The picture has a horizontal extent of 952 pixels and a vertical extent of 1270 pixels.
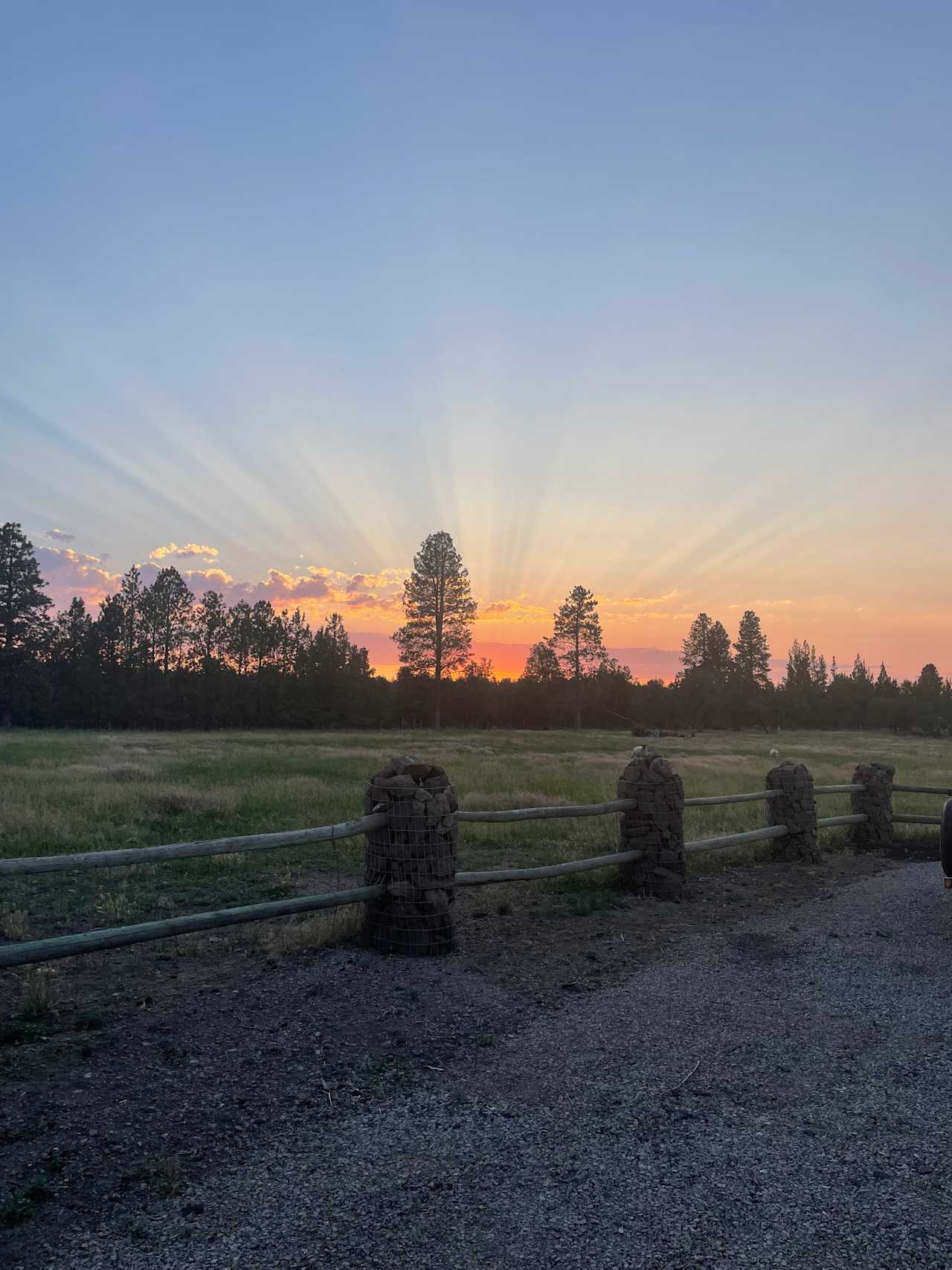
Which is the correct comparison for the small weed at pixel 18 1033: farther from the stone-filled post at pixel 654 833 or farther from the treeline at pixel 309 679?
the treeline at pixel 309 679

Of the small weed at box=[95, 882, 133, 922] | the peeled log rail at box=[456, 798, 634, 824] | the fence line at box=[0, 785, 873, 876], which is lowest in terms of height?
the small weed at box=[95, 882, 133, 922]

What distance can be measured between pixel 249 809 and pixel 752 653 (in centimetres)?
8322

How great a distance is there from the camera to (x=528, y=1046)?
505 centimetres

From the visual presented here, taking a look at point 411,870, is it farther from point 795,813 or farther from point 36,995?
point 795,813

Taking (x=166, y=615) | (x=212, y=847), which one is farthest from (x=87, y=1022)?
(x=166, y=615)

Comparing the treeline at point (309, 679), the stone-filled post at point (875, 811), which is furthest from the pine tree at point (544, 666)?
the stone-filled post at point (875, 811)

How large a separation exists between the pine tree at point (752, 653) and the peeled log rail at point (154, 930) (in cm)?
8784

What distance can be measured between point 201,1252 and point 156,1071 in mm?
1692

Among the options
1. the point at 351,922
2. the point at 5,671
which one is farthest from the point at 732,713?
the point at 351,922

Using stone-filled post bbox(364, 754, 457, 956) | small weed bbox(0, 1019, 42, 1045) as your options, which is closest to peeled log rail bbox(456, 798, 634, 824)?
stone-filled post bbox(364, 754, 457, 956)

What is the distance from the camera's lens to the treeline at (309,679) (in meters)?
64.7

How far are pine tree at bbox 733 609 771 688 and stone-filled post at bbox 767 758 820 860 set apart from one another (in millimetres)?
80595

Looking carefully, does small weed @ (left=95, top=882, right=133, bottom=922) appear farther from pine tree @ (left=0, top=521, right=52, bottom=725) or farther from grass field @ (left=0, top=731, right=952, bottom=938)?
pine tree @ (left=0, top=521, right=52, bottom=725)

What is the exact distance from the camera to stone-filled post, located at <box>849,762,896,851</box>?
43.4ft
